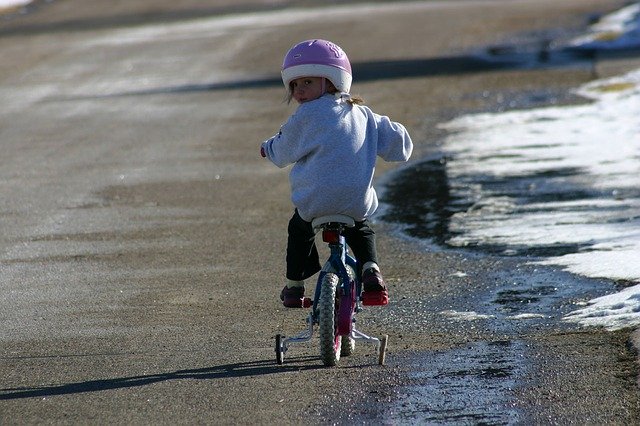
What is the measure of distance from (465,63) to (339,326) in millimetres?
15516

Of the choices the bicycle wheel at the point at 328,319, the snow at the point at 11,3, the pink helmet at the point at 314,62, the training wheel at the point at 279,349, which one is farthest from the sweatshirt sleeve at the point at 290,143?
the snow at the point at 11,3

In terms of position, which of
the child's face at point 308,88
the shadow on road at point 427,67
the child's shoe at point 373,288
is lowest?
the shadow on road at point 427,67

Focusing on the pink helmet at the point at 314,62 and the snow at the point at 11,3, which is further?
the snow at the point at 11,3

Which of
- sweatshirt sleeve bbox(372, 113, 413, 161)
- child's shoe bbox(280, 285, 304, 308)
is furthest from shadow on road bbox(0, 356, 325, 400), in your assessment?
sweatshirt sleeve bbox(372, 113, 413, 161)

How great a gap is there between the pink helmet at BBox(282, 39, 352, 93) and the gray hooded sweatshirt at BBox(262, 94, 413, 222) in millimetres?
144

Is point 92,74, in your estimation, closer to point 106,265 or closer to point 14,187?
point 14,187

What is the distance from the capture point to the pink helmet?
653cm

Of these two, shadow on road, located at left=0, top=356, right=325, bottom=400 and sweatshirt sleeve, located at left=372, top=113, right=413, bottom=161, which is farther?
sweatshirt sleeve, located at left=372, top=113, right=413, bottom=161

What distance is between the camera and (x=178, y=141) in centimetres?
1527

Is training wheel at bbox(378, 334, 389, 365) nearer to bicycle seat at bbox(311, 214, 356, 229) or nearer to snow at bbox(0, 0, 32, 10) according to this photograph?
bicycle seat at bbox(311, 214, 356, 229)

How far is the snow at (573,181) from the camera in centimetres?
873

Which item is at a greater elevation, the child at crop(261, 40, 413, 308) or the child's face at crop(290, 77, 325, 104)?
the child's face at crop(290, 77, 325, 104)

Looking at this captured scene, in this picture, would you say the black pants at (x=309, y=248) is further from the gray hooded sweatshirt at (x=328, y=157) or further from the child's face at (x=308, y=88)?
the child's face at (x=308, y=88)

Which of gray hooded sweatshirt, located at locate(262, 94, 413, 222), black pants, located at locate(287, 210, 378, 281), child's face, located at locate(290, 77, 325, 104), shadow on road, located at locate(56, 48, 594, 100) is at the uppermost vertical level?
child's face, located at locate(290, 77, 325, 104)
